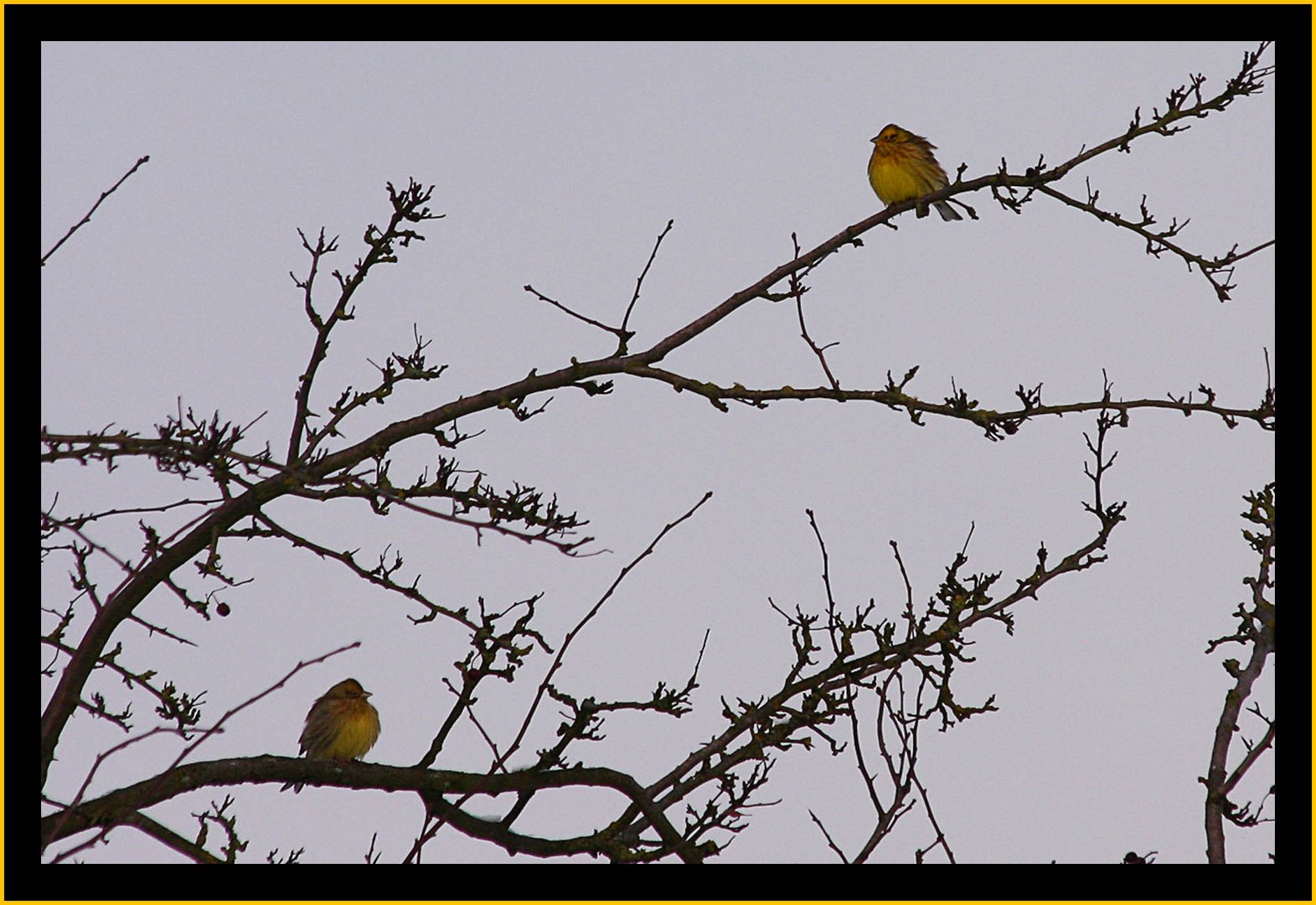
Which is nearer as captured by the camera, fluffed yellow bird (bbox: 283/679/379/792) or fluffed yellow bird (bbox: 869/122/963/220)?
fluffed yellow bird (bbox: 283/679/379/792)

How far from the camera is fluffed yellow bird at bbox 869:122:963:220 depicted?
31.4 ft

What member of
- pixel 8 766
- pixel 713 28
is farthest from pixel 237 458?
pixel 713 28

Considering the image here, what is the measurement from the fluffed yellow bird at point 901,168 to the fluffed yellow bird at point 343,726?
16.2 feet

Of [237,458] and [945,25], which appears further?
[945,25]

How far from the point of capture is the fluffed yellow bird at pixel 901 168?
9.57m

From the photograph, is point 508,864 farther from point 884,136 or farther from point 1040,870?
point 884,136

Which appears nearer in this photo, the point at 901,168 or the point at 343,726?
the point at 343,726

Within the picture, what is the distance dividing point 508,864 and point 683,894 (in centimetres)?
57

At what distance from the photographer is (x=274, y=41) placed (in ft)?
16.4

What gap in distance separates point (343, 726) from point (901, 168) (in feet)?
17.5

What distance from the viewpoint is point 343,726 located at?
8883mm

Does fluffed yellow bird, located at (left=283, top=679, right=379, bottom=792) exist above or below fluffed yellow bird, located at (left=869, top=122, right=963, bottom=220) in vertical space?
below

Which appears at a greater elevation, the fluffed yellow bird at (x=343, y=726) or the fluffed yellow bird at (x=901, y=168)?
the fluffed yellow bird at (x=901, y=168)

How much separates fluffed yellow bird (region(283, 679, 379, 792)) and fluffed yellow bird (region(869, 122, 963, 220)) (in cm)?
492
